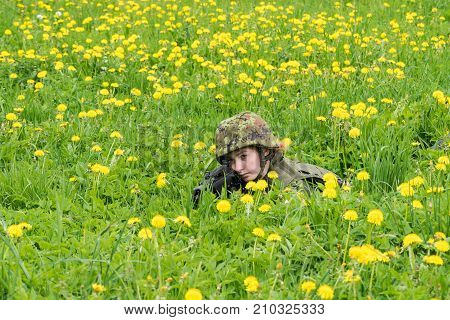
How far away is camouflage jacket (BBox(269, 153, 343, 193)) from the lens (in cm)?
449

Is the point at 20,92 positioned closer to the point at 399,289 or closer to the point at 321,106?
the point at 321,106

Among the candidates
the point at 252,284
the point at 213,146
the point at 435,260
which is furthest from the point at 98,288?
the point at 213,146

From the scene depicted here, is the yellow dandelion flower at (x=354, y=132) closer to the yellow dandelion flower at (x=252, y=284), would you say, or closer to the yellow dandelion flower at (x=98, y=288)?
the yellow dandelion flower at (x=252, y=284)

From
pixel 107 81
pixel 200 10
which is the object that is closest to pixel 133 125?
pixel 107 81

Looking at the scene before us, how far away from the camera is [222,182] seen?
15.2 ft

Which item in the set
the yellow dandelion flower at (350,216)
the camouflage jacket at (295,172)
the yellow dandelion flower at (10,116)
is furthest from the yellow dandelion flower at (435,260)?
the yellow dandelion flower at (10,116)

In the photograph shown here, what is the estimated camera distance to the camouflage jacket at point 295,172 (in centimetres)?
449

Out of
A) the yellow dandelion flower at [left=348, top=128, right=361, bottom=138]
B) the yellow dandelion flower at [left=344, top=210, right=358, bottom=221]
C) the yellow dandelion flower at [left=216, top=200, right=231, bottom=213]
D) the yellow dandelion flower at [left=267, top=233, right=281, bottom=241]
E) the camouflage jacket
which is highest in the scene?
the yellow dandelion flower at [left=348, top=128, right=361, bottom=138]

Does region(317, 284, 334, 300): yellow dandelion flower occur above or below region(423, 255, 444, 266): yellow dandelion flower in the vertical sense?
below

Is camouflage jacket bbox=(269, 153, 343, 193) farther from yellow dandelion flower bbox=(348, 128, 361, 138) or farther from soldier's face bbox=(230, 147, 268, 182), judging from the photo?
yellow dandelion flower bbox=(348, 128, 361, 138)

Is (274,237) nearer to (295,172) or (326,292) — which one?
(326,292)

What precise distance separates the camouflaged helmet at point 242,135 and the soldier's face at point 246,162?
7cm

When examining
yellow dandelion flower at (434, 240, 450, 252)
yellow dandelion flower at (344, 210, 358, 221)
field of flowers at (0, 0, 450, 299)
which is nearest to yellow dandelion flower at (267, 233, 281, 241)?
field of flowers at (0, 0, 450, 299)

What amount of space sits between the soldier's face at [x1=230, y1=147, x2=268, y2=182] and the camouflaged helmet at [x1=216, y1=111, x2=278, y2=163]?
65 mm
